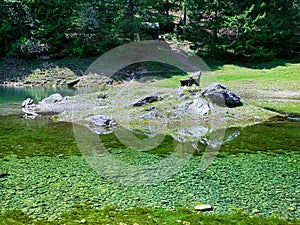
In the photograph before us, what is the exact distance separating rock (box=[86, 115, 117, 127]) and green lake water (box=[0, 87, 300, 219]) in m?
1.86

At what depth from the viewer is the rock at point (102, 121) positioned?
1353 centimetres

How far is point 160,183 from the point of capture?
297 inches

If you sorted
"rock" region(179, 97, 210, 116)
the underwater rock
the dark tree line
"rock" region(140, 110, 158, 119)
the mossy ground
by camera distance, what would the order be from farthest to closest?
the dark tree line, "rock" region(179, 97, 210, 116), "rock" region(140, 110, 158, 119), the underwater rock, the mossy ground

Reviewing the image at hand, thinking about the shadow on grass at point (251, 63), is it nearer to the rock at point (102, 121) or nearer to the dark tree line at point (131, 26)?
the dark tree line at point (131, 26)

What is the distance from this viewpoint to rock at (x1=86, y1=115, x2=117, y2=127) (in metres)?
13.5

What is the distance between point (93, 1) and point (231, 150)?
34605mm

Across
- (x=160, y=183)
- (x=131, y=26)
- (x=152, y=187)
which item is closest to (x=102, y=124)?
(x=160, y=183)

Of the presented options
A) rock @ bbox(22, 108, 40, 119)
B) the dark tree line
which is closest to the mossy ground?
rock @ bbox(22, 108, 40, 119)

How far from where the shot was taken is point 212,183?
7484mm

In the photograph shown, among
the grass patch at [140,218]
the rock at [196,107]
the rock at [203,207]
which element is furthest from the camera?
the rock at [196,107]

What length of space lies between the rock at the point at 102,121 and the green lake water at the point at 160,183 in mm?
1864

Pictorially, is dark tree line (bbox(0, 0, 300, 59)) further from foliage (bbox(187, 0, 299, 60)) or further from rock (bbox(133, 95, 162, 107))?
rock (bbox(133, 95, 162, 107))

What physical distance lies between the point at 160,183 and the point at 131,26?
32470 millimetres

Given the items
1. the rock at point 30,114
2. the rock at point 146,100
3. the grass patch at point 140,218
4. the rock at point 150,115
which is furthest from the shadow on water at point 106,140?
the grass patch at point 140,218
